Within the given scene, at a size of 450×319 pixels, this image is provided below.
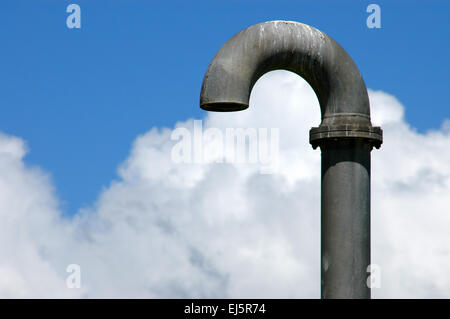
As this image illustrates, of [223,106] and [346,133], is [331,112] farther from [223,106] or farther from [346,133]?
[223,106]

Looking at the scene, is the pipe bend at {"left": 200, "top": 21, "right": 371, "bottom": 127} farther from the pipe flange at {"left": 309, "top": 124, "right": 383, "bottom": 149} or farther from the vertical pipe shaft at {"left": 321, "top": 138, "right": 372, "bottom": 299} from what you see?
the vertical pipe shaft at {"left": 321, "top": 138, "right": 372, "bottom": 299}

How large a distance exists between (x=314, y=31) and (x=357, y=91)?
2.90ft

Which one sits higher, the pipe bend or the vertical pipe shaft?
the pipe bend

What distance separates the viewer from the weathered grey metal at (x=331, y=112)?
1035 cm

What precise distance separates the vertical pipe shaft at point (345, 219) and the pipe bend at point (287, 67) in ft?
1.22

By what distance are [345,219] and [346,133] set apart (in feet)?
3.32

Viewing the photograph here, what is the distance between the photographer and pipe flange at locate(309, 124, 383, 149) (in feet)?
34.2

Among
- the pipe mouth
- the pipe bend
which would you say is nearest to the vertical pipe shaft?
the pipe bend

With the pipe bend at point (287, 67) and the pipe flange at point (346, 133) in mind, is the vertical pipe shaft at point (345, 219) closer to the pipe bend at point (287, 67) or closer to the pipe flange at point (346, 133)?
the pipe flange at point (346, 133)

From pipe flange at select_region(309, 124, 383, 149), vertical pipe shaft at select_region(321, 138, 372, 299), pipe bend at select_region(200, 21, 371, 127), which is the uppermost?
pipe bend at select_region(200, 21, 371, 127)

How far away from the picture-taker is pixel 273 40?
10.4 meters
